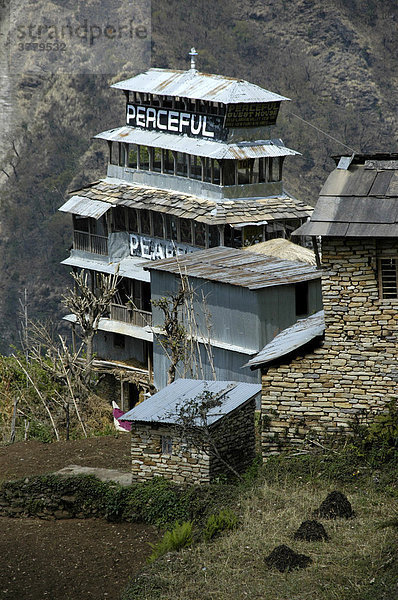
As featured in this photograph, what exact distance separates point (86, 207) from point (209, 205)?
6102 mm

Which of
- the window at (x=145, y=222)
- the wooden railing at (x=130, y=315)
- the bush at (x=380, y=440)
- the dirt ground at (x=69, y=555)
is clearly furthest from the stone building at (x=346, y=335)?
the window at (x=145, y=222)

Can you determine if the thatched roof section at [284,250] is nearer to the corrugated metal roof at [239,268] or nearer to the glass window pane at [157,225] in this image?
the corrugated metal roof at [239,268]

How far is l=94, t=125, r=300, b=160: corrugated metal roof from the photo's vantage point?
127 feet

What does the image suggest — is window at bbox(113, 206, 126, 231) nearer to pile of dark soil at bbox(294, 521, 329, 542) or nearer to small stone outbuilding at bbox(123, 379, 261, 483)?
small stone outbuilding at bbox(123, 379, 261, 483)

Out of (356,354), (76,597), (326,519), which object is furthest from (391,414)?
(76,597)

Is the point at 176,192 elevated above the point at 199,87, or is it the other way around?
the point at 199,87

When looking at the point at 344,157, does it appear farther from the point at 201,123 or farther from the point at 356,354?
the point at 201,123

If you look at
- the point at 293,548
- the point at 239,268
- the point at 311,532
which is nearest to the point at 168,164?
the point at 239,268

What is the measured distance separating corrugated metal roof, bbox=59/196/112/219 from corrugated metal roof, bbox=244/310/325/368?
1866cm

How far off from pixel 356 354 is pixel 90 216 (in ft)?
73.9

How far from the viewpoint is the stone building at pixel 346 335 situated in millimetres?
20750

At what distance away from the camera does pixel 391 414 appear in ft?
67.5

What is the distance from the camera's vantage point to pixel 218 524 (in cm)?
1905

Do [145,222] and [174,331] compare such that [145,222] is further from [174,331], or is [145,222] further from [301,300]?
[301,300]
